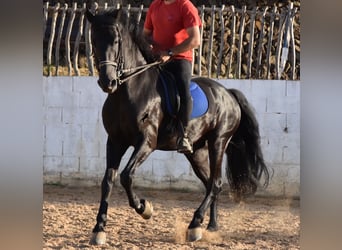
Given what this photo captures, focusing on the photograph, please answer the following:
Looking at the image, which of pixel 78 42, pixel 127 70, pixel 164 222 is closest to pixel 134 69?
pixel 127 70

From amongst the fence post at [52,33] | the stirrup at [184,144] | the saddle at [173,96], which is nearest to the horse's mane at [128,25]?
the saddle at [173,96]

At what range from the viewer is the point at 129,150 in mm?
8219

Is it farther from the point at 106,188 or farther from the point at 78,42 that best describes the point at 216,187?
the point at 78,42

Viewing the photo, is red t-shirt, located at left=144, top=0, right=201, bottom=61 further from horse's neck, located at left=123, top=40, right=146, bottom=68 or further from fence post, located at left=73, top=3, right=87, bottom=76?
fence post, located at left=73, top=3, right=87, bottom=76

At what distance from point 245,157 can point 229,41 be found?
233 cm

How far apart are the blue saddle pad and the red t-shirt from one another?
0.86ft

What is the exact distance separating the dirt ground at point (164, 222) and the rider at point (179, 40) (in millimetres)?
885

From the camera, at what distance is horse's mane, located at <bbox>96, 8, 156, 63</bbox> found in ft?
17.3

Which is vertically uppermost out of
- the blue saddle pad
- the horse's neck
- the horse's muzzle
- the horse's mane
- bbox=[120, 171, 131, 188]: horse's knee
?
the horse's mane

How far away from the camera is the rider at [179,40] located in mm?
5754

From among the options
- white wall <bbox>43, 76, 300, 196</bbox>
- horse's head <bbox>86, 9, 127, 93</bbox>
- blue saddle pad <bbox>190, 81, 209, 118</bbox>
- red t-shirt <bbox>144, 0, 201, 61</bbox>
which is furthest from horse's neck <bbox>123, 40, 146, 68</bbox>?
white wall <bbox>43, 76, 300, 196</bbox>

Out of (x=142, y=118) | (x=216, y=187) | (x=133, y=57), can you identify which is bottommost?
(x=216, y=187)
